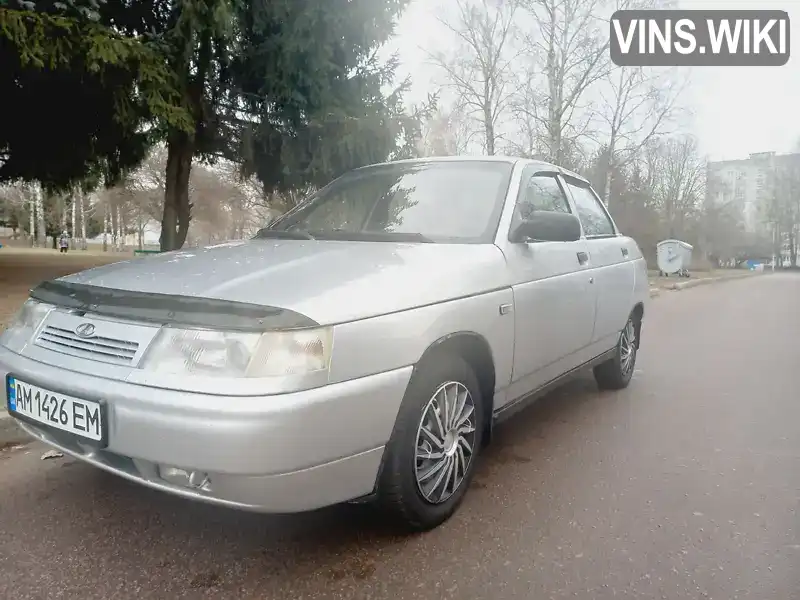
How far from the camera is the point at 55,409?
216 centimetres

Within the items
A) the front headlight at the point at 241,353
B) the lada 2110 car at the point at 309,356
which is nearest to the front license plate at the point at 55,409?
the lada 2110 car at the point at 309,356

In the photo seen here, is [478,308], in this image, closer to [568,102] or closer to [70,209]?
[568,102]

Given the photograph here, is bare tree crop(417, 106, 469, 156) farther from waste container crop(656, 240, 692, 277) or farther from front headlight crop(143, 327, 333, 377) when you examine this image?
front headlight crop(143, 327, 333, 377)

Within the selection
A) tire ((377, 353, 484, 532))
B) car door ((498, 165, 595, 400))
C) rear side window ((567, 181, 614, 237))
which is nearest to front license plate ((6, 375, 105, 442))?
tire ((377, 353, 484, 532))

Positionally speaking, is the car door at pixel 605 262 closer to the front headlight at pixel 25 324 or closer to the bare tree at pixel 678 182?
the front headlight at pixel 25 324

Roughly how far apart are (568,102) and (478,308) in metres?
17.4

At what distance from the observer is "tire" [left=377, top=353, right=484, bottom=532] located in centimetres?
229

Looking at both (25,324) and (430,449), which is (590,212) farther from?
(25,324)

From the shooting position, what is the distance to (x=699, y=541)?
97.5 inches

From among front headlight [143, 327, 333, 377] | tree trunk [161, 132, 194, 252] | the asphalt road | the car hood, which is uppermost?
tree trunk [161, 132, 194, 252]

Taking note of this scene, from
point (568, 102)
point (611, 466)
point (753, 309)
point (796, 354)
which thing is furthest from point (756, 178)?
point (611, 466)

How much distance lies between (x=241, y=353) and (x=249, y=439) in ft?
0.88

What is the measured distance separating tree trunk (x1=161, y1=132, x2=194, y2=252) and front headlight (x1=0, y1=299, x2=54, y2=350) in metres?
10.4

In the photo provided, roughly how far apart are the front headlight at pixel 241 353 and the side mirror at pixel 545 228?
1.44m
